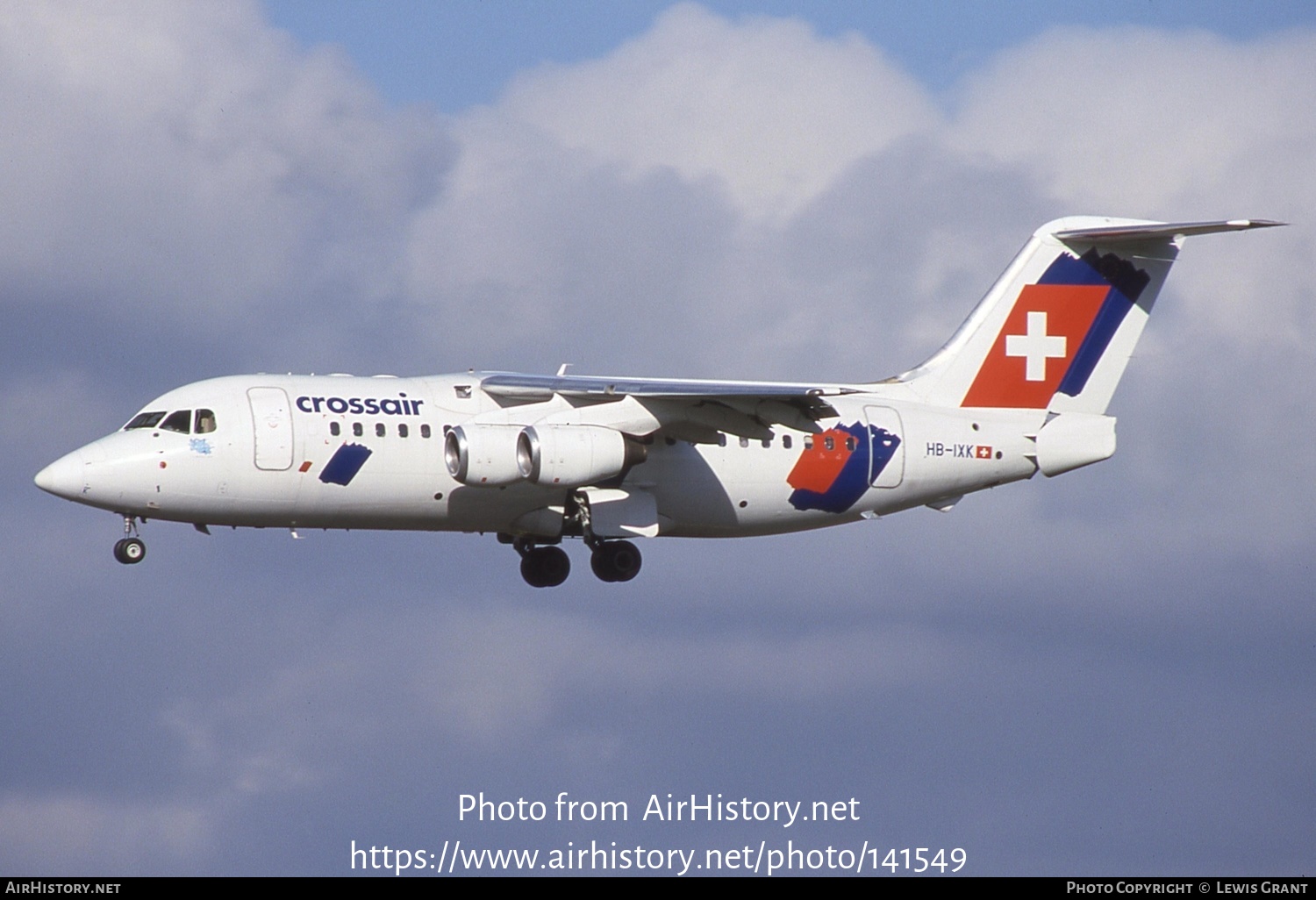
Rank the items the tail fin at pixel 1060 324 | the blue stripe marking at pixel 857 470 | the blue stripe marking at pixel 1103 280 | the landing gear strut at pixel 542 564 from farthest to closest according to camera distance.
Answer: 1. the blue stripe marking at pixel 1103 280
2. the tail fin at pixel 1060 324
3. the landing gear strut at pixel 542 564
4. the blue stripe marking at pixel 857 470

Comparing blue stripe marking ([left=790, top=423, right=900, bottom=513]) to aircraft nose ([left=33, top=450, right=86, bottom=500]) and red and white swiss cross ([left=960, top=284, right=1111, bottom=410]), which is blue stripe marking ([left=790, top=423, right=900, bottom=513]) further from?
aircraft nose ([left=33, top=450, right=86, bottom=500])

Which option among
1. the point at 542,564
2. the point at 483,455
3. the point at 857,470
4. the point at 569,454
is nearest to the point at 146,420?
the point at 483,455

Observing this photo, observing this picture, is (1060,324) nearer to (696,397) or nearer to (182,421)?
(696,397)

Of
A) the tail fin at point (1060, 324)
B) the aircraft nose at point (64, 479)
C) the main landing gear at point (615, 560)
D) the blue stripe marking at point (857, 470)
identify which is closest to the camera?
the aircraft nose at point (64, 479)

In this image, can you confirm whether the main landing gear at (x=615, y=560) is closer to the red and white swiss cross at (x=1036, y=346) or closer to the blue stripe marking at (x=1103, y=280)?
the red and white swiss cross at (x=1036, y=346)

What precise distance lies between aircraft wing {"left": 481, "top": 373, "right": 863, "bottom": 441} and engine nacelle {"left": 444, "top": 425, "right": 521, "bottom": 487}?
97 centimetres

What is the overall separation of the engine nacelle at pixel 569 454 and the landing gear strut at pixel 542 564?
261cm

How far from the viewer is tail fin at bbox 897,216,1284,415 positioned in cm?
2783

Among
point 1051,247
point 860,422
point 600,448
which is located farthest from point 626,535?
point 1051,247

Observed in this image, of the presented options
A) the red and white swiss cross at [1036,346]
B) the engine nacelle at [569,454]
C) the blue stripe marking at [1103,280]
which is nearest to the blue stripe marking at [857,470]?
the red and white swiss cross at [1036,346]

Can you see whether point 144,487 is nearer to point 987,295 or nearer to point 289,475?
point 289,475

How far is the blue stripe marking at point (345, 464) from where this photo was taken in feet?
79.1

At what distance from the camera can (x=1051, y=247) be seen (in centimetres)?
2828

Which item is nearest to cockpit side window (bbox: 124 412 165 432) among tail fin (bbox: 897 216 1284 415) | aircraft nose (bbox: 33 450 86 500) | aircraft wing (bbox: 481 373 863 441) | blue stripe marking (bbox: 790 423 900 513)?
aircraft nose (bbox: 33 450 86 500)
